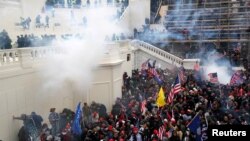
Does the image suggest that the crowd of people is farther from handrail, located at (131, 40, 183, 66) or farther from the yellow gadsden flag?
handrail, located at (131, 40, 183, 66)

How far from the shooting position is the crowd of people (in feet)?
36.2

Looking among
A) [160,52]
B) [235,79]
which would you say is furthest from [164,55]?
[235,79]

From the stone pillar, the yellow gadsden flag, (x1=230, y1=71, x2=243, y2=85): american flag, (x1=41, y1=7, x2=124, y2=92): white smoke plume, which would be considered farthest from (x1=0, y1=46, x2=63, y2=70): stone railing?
(x1=230, y1=71, x2=243, y2=85): american flag

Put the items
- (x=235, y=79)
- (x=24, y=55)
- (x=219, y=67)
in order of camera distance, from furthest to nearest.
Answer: (x=219, y=67) → (x=235, y=79) → (x=24, y=55)

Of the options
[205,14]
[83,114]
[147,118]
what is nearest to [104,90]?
[83,114]

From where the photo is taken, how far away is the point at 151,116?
1198cm

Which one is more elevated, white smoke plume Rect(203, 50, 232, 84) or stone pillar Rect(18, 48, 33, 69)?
stone pillar Rect(18, 48, 33, 69)

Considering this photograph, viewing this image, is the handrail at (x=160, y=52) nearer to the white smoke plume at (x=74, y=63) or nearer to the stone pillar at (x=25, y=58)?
the white smoke plume at (x=74, y=63)

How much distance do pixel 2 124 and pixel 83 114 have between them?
9.70 ft

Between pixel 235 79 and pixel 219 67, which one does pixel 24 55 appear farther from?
pixel 219 67

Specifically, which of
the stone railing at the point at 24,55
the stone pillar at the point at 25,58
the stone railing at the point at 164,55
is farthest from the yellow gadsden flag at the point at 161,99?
the stone railing at the point at 164,55

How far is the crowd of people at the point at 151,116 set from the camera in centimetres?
1102

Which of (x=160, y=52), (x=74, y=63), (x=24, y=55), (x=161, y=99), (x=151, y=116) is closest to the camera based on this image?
(x=151, y=116)

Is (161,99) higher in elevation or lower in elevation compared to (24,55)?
lower
